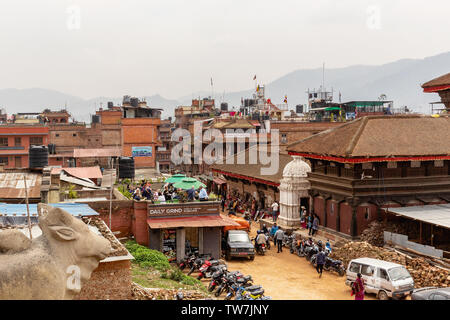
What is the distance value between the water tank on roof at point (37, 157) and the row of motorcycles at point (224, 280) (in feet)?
45.5

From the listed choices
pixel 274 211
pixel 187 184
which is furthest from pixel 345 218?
pixel 187 184

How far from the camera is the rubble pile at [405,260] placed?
765 inches

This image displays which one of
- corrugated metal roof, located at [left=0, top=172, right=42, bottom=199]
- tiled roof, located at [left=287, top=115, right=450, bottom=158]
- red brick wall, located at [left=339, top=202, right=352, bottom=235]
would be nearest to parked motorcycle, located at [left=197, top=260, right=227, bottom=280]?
red brick wall, located at [left=339, top=202, right=352, bottom=235]

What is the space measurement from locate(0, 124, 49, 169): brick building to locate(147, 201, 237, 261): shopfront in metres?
44.8

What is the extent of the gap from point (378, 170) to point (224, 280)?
12.1 metres

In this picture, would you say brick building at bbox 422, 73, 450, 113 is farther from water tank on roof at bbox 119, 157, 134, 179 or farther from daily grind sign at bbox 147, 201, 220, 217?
water tank on roof at bbox 119, 157, 134, 179

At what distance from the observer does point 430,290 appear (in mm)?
16234

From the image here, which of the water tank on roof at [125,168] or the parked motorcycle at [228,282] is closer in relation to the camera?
the parked motorcycle at [228,282]

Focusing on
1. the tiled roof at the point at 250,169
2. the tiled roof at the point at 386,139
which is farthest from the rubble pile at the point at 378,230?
the tiled roof at the point at 250,169

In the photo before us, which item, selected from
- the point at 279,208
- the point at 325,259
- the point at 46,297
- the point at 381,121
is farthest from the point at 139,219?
the point at 46,297

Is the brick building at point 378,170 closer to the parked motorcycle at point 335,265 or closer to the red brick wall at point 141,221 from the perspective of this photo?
the parked motorcycle at point 335,265
